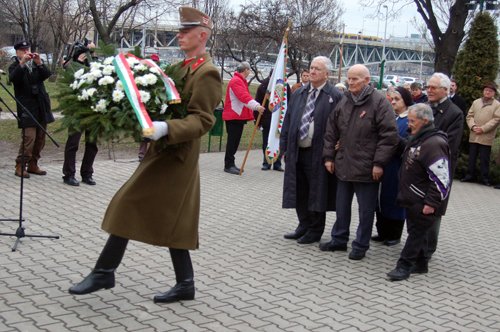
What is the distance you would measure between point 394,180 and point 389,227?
28.2 inches

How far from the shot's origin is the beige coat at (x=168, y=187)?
4859mm

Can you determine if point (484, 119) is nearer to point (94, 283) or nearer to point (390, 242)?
point (390, 242)

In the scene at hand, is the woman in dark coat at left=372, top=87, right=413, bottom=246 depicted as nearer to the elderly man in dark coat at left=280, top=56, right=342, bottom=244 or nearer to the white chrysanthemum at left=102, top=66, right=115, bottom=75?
the elderly man in dark coat at left=280, top=56, right=342, bottom=244

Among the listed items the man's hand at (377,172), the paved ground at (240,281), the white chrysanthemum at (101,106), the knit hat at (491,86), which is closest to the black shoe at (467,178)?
the knit hat at (491,86)

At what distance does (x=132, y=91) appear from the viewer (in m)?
4.57

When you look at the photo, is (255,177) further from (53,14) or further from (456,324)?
(53,14)

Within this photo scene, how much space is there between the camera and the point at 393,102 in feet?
25.1

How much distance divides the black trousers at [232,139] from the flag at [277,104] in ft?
3.36

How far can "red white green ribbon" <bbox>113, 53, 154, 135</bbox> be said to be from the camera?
4438 millimetres

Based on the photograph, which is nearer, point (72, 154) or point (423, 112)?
point (423, 112)

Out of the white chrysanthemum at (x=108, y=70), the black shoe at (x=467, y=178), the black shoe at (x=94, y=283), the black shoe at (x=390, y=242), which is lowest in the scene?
the black shoe at (x=467, y=178)

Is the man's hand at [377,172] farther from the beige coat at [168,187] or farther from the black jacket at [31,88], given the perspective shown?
the black jacket at [31,88]

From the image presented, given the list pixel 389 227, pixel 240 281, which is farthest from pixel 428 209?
pixel 240 281

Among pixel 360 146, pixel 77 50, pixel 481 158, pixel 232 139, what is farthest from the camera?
pixel 481 158
